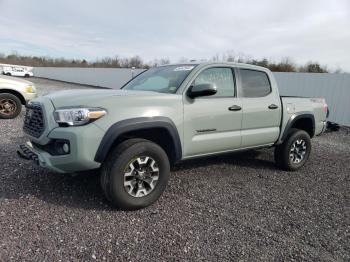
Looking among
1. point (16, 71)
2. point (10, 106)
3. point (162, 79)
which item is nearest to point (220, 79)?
point (162, 79)

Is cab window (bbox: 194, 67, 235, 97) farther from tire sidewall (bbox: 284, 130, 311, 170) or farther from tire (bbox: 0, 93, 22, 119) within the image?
tire (bbox: 0, 93, 22, 119)

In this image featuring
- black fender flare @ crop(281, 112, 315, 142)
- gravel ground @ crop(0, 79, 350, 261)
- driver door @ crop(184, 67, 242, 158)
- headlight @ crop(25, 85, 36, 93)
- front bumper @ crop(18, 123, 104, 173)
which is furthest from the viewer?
headlight @ crop(25, 85, 36, 93)

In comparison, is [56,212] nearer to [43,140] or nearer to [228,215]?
[43,140]

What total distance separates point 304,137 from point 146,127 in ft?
11.1

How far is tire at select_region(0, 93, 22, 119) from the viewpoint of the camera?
9181 mm

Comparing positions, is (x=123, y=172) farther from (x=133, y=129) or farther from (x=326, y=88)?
(x=326, y=88)

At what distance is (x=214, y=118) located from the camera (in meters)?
4.40

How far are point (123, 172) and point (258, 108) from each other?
247cm

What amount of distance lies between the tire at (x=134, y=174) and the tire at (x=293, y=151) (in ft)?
8.45

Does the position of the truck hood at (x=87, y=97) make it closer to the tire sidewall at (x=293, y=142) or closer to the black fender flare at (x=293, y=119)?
the black fender flare at (x=293, y=119)

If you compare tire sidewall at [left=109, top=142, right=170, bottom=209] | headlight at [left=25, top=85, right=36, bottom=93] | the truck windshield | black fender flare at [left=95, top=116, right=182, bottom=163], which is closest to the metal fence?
the truck windshield

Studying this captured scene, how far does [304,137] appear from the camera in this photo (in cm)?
584

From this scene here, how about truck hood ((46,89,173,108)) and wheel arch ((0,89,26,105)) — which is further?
wheel arch ((0,89,26,105))

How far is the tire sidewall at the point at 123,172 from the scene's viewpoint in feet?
11.7
